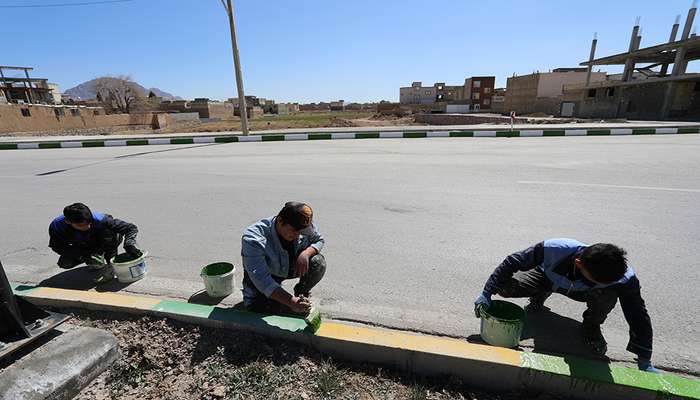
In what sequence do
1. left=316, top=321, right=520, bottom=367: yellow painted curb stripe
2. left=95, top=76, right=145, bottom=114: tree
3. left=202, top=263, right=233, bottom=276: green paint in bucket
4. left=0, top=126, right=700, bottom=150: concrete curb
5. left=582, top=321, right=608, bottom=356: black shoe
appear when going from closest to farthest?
left=316, top=321, right=520, bottom=367: yellow painted curb stripe → left=582, top=321, right=608, bottom=356: black shoe → left=202, top=263, right=233, bottom=276: green paint in bucket → left=0, top=126, right=700, bottom=150: concrete curb → left=95, top=76, right=145, bottom=114: tree

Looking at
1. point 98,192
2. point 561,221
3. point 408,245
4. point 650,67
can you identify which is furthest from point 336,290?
point 650,67

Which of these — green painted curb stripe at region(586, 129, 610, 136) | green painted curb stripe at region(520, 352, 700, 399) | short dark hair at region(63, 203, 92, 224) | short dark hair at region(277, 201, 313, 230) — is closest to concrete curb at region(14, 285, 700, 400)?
green painted curb stripe at region(520, 352, 700, 399)

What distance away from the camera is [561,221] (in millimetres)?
4570

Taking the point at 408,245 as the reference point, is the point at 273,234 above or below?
above

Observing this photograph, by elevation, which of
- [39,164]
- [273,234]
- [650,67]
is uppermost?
[650,67]

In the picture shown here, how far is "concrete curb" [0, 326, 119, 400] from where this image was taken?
74.0 inches

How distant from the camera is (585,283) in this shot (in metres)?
2.33

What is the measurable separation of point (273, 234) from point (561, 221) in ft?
13.0

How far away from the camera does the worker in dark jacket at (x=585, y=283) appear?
78.6 inches

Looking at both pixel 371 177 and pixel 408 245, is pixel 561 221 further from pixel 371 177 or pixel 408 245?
pixel 371 177

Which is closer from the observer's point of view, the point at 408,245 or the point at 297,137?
the point at 408,245

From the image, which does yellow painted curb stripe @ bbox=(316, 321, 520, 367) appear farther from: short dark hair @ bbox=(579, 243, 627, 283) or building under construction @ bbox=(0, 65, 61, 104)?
building under construction @ bbox=(0, 65, 61, 104)

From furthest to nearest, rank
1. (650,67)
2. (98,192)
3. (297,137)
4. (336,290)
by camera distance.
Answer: (650,67), (297,137), (98,192), (336,290)

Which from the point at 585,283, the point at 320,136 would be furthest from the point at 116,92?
the point at 585,283
